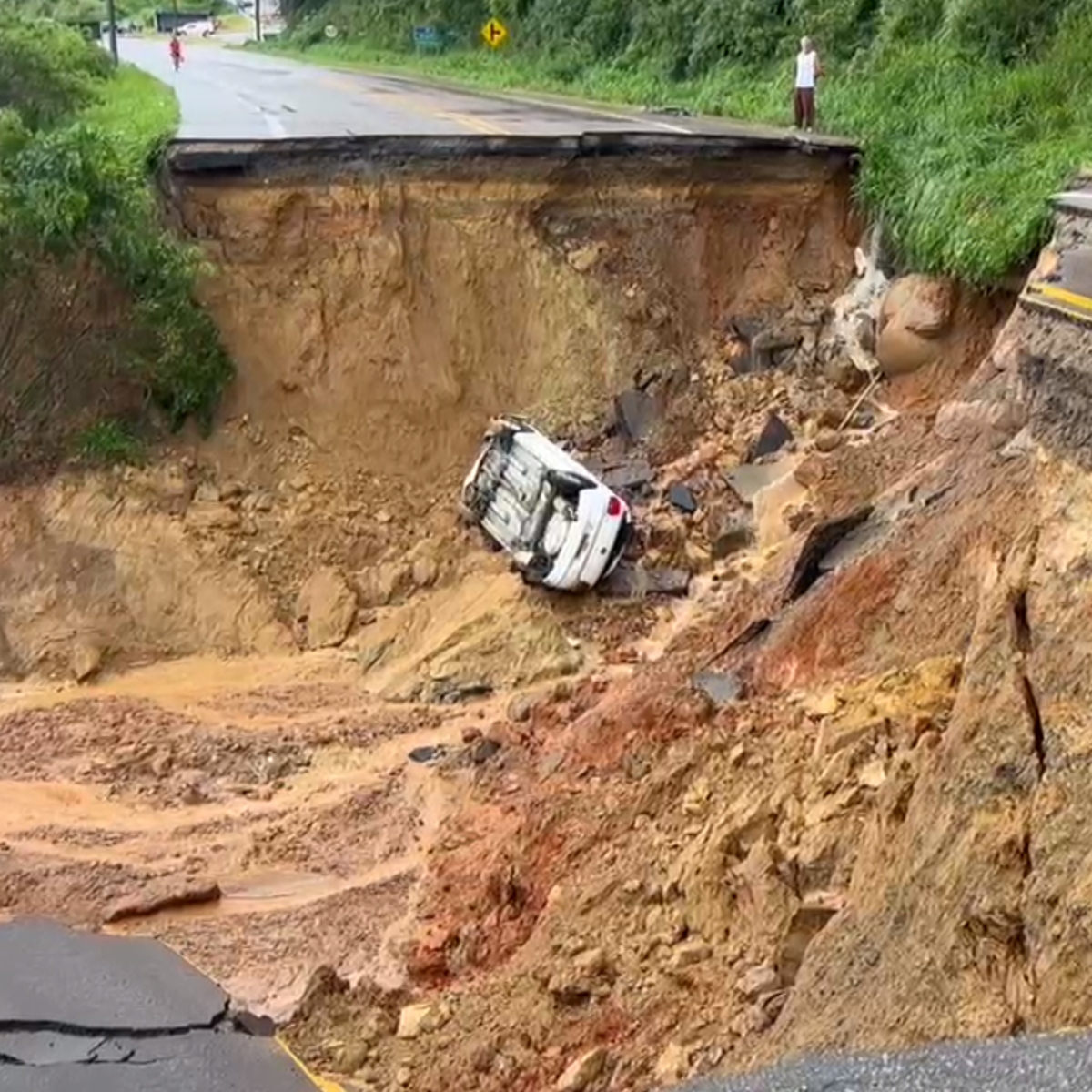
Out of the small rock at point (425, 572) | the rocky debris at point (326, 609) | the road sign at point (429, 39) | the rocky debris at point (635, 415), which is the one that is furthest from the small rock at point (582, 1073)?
the road sign at point (429, 39)

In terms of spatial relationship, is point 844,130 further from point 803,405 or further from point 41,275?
point 41,275

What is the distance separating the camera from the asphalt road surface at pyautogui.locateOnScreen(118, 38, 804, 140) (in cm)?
1867

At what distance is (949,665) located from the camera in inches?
335

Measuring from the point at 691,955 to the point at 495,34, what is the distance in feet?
85.8

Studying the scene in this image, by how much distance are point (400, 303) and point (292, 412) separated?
1789 mm

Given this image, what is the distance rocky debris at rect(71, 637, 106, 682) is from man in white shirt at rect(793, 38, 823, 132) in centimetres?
1028

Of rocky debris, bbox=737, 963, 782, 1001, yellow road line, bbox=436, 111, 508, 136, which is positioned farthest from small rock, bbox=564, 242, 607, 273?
rocky debris, bbox=737, 963, 782, 1001

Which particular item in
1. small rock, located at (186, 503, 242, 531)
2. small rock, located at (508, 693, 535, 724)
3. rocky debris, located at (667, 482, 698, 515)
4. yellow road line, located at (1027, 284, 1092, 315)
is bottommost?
small rock, located at (508, 693, 535, 724)

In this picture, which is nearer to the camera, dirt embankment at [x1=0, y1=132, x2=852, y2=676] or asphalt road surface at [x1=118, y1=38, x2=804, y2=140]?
dirt embankment at [x1=0, y1=132, x2=852, y2=676]

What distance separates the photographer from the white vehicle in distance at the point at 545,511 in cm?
1435

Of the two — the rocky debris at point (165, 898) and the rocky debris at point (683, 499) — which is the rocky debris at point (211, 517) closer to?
the rocky debris at point (683, 499)

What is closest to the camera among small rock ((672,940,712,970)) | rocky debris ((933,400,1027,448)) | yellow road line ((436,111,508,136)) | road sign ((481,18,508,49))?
small rock ((672,940,712,970))

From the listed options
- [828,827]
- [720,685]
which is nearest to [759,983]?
[828,827]

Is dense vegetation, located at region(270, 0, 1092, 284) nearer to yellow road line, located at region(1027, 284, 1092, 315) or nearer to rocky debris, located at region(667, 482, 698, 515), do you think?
rocky debris, located at region(667, 482, 698, 515)
